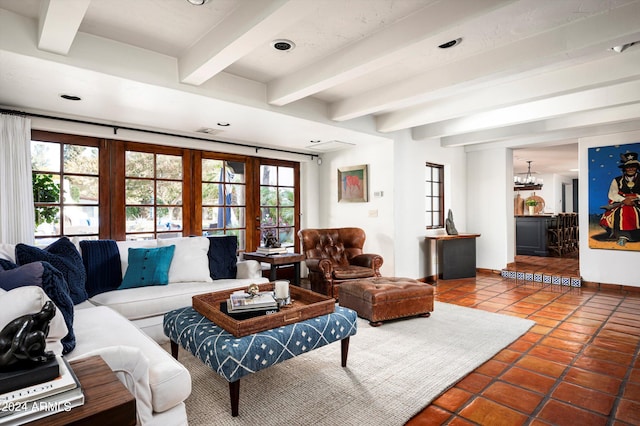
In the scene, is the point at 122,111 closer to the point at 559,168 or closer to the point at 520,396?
the point at 520,396

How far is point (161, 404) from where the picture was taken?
159cm

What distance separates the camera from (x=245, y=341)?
1985 mm

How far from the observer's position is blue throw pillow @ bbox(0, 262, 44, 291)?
1704mm

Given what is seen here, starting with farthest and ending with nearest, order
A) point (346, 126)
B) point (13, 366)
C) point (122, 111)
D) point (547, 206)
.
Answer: point (547, 206) < point (346, 126) < point (122, 111) < point (13, 366)

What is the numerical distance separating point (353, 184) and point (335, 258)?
1.30m

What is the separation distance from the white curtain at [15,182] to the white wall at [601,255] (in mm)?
6799

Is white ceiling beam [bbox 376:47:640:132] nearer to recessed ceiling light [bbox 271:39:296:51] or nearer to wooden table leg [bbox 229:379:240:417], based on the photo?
recessed ceiling light [bbox 271:39:296:51]

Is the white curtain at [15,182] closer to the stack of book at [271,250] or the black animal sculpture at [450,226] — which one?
the stack of book at [271,250]

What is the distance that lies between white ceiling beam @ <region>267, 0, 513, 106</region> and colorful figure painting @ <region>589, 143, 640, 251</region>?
13.9 feet

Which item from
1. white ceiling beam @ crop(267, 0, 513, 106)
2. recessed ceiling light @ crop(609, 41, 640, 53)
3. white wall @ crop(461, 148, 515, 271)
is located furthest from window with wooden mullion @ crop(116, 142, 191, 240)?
white wall @ crop(461, 148, 515, 271)

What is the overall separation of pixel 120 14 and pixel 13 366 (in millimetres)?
2190

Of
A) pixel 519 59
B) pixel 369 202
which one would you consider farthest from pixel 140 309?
pixel 519 59

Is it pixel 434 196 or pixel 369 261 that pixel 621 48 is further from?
pixel 434 196

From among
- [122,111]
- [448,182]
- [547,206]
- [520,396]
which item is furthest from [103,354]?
[547,206]
